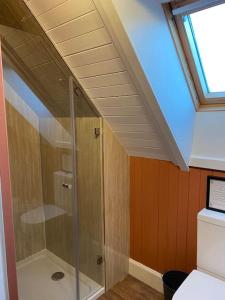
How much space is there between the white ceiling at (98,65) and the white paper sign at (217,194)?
1.26ft

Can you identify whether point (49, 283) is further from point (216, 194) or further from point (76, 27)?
point (76, 27)

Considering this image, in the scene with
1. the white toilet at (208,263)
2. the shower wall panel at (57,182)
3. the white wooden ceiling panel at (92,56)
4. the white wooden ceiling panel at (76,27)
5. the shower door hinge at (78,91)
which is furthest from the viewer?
the shower wall panel at (57,182)

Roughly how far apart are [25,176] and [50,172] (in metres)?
0.24

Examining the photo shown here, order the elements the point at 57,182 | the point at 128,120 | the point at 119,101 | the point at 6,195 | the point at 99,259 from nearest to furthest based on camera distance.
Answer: the point at 6,195, the point at 119,101, the point at 128,120, the point at 99,259, the point at 57,182

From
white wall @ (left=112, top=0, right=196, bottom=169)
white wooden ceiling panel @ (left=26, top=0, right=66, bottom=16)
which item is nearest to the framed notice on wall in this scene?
white wall @ (left=112, top=0, right=196, bottom=169)

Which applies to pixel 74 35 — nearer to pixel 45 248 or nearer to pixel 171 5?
pixel 171 5

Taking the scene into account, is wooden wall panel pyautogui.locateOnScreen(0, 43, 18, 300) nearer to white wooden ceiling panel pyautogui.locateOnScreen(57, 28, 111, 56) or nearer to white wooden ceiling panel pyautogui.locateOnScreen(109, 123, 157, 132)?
white wooden ceiling panel pyautogui.locateOnScreen(57, 28, 111, 56)

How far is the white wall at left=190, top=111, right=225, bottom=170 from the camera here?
1581 mm

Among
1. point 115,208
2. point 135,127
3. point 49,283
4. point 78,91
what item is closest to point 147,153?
point 135,127

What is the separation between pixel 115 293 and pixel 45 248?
84cm

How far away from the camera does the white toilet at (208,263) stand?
137cm

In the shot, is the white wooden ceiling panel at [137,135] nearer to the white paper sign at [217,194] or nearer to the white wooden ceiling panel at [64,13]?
the white paper sign at [217,194]

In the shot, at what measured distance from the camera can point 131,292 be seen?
81.3 inches

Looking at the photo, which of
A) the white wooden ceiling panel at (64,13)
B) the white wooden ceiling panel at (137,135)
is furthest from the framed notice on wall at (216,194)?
the white wooden ceiling panel at (64,13)
